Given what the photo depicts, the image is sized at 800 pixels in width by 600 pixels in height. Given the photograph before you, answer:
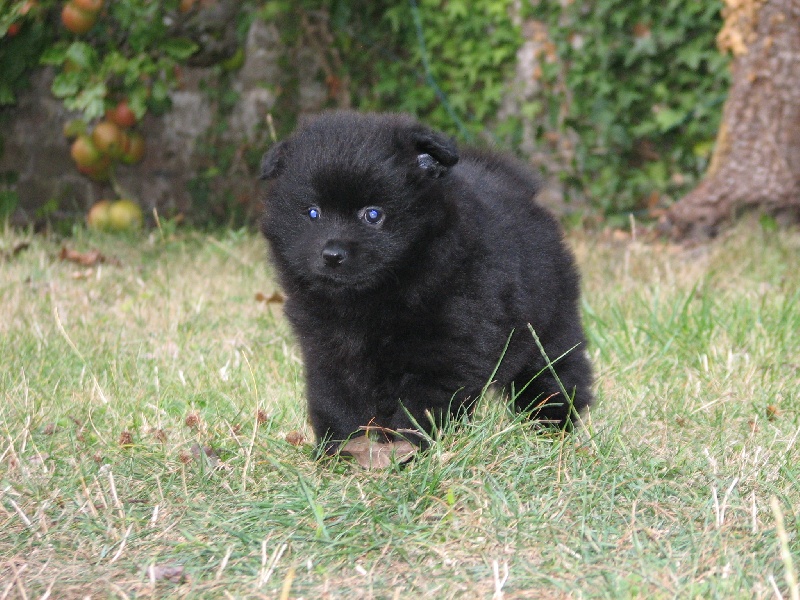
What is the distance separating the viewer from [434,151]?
261cm

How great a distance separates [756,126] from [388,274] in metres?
3.63

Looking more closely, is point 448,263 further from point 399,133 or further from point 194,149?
point 194,149

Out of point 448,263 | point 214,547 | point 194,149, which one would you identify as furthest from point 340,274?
point 194,149

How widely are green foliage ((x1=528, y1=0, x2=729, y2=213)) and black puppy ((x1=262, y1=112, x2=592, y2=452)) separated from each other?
13.2 ft

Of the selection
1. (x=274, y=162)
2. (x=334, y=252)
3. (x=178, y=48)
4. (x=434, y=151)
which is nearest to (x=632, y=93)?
(x=178, y=48)

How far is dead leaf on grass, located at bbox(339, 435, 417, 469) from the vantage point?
8.40ft

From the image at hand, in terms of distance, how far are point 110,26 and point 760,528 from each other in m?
5.15

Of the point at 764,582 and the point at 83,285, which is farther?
the point at 83,285

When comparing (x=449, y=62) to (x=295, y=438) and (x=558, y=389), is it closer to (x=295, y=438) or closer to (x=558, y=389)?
(x=558, y=389)

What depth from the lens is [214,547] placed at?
86.4 inches

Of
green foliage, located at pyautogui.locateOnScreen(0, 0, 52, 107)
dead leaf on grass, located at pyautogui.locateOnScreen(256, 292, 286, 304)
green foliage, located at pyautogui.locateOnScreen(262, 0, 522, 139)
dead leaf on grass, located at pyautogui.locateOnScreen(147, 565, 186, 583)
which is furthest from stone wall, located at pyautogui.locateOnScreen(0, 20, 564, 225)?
dead leaf on grass, located at pyautogui.locateOnScreen(147, 565, 186, 583)

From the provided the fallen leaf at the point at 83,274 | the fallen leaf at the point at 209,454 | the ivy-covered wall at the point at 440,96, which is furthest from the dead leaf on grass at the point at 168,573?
the ivy-covered wall at the point at 440,96

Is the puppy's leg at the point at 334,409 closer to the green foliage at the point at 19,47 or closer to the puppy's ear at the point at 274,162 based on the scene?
the puppy's ear at the point at 274,162

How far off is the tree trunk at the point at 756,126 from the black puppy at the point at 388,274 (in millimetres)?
3161
